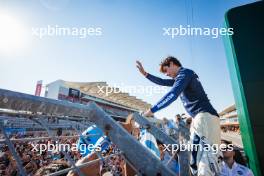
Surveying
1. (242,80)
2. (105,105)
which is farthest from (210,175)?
(105,105)

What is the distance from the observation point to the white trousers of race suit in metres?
1.55

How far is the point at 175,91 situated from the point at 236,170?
178 cm

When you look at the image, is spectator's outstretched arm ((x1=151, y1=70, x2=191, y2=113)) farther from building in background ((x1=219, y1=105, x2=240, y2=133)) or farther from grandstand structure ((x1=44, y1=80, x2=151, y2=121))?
grandstand structure ((x1=44, y1=80, x2=151, y2=121))

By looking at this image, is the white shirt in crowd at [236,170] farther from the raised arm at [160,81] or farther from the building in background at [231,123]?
the building in background at [231,123]

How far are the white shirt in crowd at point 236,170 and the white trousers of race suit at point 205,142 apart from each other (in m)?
1.11

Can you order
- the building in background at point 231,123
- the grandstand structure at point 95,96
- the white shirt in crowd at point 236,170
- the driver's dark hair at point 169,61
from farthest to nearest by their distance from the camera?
the grandstand structure at point 95,96 < the building in background at point 231,123 < the white shirt in crowd at point 236,170 < the driver's dark hair at point 169,61

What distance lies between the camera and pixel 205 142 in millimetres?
1686

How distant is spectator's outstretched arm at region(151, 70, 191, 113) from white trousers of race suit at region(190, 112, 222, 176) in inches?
12.5

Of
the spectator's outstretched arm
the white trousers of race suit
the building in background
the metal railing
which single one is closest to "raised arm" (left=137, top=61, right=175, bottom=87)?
the spectator's outstretched arm

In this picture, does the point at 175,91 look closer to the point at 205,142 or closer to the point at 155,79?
the point at 205,142

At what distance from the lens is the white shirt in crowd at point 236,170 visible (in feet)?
8.23

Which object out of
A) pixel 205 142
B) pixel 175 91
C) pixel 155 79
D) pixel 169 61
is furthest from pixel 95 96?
pixel 205 142

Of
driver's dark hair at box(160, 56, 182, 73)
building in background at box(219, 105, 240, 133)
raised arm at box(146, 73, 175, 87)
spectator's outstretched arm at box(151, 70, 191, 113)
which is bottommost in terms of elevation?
building in background at box(219, 105, 240, 133)

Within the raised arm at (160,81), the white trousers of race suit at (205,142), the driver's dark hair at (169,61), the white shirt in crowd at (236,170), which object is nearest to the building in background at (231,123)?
the white shirt in crowd at (236,170)
